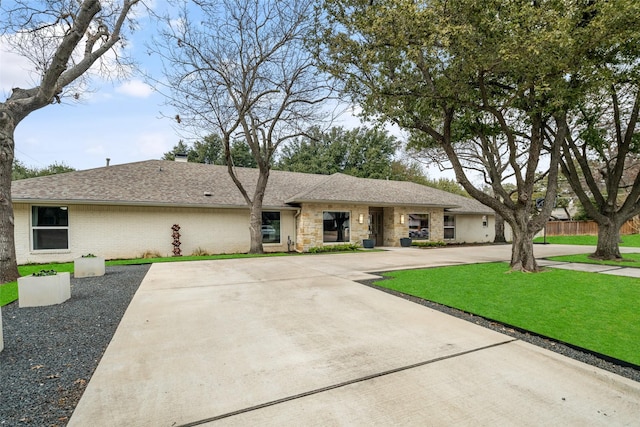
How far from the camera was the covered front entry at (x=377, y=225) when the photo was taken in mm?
18744

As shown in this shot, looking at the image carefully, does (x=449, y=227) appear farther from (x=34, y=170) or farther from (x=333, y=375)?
(x=34, y=170)

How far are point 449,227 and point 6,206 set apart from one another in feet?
68.5

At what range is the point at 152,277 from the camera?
8.07 m

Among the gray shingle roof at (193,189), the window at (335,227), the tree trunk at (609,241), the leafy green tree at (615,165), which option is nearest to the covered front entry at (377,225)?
the gray shingle roof at (193,189)

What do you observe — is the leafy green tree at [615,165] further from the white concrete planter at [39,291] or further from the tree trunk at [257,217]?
the white concrete planter at [39,291]

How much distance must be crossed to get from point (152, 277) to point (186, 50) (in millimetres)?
9973

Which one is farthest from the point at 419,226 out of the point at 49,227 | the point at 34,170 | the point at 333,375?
the point at 34,170

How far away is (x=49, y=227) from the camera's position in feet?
39.1

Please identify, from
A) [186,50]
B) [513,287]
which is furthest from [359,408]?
[186,50]

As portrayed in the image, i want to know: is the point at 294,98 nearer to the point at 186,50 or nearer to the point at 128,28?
the point at 186,50

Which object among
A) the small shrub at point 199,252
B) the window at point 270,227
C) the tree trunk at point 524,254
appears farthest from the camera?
the window at point 270,227

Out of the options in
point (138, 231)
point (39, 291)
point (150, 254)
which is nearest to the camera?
point (39, 291)

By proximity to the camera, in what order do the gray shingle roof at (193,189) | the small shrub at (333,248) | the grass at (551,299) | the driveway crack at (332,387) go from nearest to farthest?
the driveway crack at (332,387)
the grass at (551,299)
the gray shingle roof at (193,189)
the small shrub at (333,248)

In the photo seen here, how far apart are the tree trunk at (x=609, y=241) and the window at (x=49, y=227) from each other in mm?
20601
